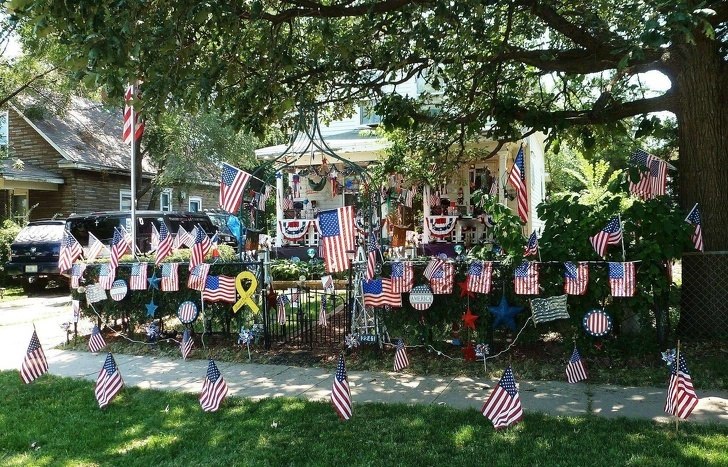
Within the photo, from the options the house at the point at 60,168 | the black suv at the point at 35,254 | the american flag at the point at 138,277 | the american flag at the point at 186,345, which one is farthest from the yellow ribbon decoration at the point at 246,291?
the house at the point at 60,168

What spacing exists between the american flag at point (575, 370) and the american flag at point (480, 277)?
4.15 feet

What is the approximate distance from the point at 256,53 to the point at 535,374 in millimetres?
5807

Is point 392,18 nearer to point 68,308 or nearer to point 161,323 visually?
point 161,323

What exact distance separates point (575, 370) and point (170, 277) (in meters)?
5.80

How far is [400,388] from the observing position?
638 cm

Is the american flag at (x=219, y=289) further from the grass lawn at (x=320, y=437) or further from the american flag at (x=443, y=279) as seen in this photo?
the american flag at (x=443, y=279)

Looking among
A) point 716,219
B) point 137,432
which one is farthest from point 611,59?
point 137,432

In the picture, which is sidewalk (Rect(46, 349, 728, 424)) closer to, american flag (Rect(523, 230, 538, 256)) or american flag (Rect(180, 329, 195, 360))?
american flag (Rect(180, 329, 195, 360))

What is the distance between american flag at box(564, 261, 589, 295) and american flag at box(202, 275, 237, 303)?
14.8 ft

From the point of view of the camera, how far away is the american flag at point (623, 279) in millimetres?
6449

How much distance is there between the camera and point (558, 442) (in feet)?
14.9

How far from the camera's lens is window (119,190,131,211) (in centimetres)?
2542

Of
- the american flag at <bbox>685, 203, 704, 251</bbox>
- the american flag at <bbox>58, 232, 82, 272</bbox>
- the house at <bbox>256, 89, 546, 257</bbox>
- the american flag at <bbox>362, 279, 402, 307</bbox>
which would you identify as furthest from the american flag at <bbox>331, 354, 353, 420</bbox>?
the house at <bbox>256, 89, 546, 257</bbox>

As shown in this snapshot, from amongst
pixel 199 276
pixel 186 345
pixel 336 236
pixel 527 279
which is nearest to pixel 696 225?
pixel 527 279
